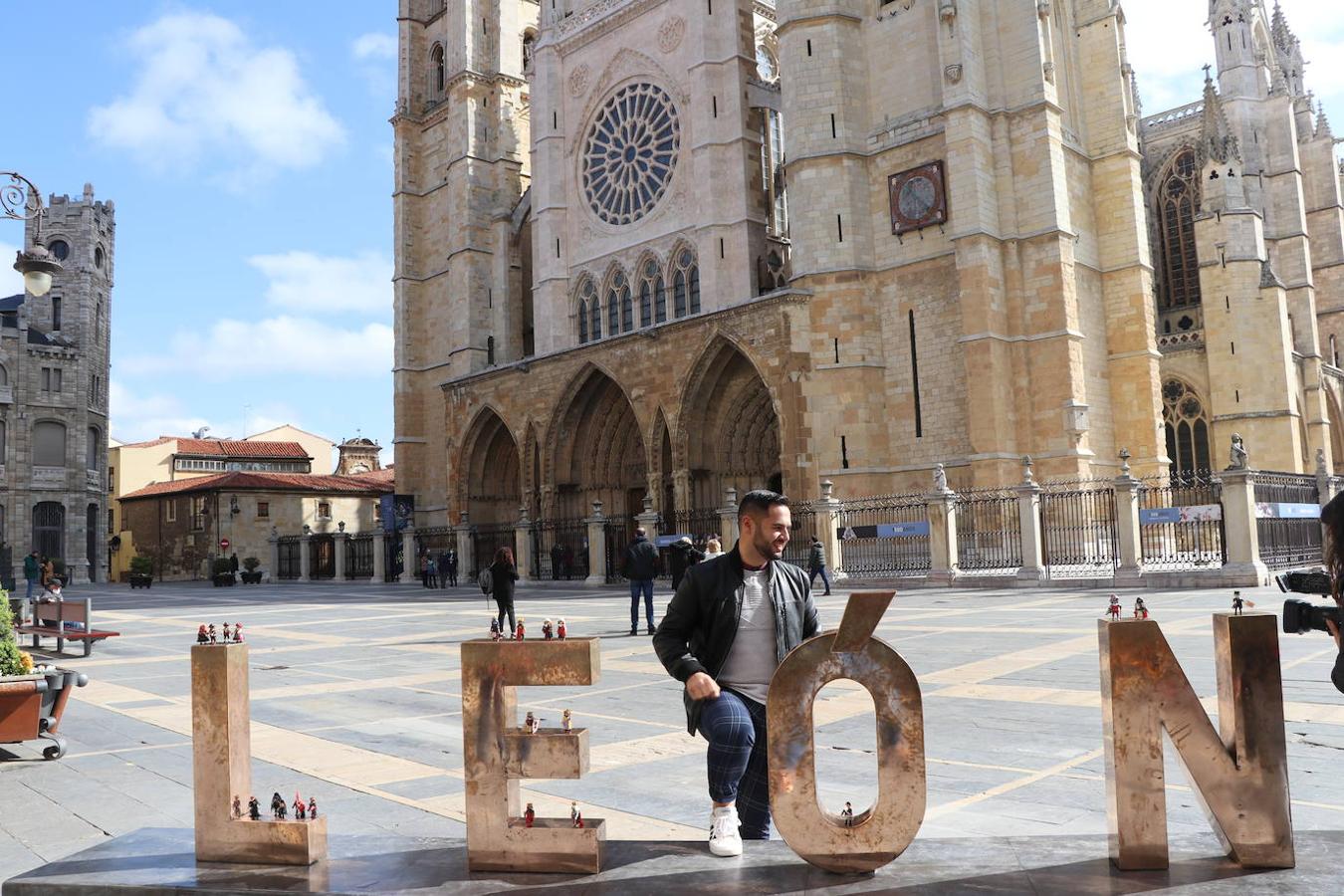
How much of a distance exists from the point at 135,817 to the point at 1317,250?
1754 inches

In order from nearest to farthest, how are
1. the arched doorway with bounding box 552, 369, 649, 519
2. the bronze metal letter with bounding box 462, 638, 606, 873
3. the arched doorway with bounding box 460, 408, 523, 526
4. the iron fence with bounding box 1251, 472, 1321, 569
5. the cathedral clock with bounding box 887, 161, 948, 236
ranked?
the bronze metal letter with bounding box 462, 638, 606, 873 → the iron fence with bounding box 1251, 472, 1321, 569 → the cathedral clock with bounding box 887, 161, 948, 236 → the arched doorway with bounding box 552, 369, 649, 519 → the arched doorway with bounding box 460, 408, 523, 526

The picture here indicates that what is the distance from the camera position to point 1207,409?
33031mm

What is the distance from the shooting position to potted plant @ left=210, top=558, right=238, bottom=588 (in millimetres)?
37062

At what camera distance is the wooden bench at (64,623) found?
471 inches

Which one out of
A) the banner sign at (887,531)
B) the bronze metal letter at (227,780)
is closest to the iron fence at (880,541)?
the banner sign at (887,531)

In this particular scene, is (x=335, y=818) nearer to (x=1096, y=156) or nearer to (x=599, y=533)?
(x=599, y=533)

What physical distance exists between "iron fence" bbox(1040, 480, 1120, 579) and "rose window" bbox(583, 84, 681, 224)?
1505cm

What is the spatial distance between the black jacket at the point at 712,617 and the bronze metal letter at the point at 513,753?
0.98 feet

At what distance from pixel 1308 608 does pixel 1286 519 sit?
18.6m

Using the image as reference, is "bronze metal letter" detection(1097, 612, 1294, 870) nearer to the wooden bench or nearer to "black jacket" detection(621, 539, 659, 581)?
"black jacket" detection(621, 539, 659, 581)

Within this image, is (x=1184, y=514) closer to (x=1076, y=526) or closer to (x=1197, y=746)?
(x=1076, y=526)

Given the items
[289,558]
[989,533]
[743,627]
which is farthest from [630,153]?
[743,627]

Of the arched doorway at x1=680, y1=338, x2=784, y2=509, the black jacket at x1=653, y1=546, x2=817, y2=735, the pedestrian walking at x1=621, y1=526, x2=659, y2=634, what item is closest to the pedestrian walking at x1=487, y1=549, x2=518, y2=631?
the pedestrian walking at x1=621, y1=526, x2=659, y2=634

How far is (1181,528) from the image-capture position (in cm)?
A: 2300
